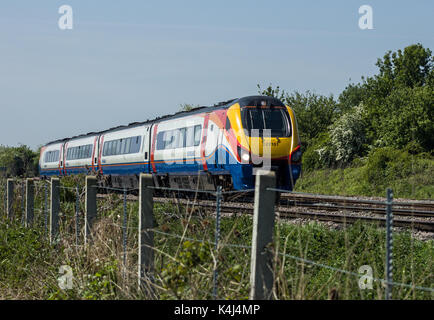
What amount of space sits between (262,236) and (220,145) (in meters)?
11.4

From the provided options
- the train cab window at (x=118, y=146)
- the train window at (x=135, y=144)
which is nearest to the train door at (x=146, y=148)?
the train window at (x=135, y=144)

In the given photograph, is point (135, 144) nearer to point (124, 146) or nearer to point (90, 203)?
point (124, 146)

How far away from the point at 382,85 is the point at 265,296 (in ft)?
186

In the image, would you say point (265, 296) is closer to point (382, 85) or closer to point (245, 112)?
point (245, 112)

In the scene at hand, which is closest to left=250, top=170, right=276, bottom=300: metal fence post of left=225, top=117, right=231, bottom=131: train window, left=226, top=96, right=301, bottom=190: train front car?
left=226, top=96, right=301, bottom=190: train front car

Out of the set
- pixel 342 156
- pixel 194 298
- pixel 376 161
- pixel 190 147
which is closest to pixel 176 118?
pixel 190 147

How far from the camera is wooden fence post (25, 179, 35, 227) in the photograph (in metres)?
11.7

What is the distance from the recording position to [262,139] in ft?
49.3

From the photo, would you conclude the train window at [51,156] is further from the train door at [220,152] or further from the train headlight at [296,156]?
the train headlight at [296,156]

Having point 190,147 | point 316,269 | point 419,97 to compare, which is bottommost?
point 316,269

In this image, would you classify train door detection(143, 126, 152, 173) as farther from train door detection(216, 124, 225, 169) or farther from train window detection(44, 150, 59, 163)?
train window detection(44, 150, 59, 163)

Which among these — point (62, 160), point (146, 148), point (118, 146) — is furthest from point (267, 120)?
point (62, 160)

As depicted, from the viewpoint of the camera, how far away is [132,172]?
76.4 feet

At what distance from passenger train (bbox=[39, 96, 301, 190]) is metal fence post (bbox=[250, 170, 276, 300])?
6.85 m
